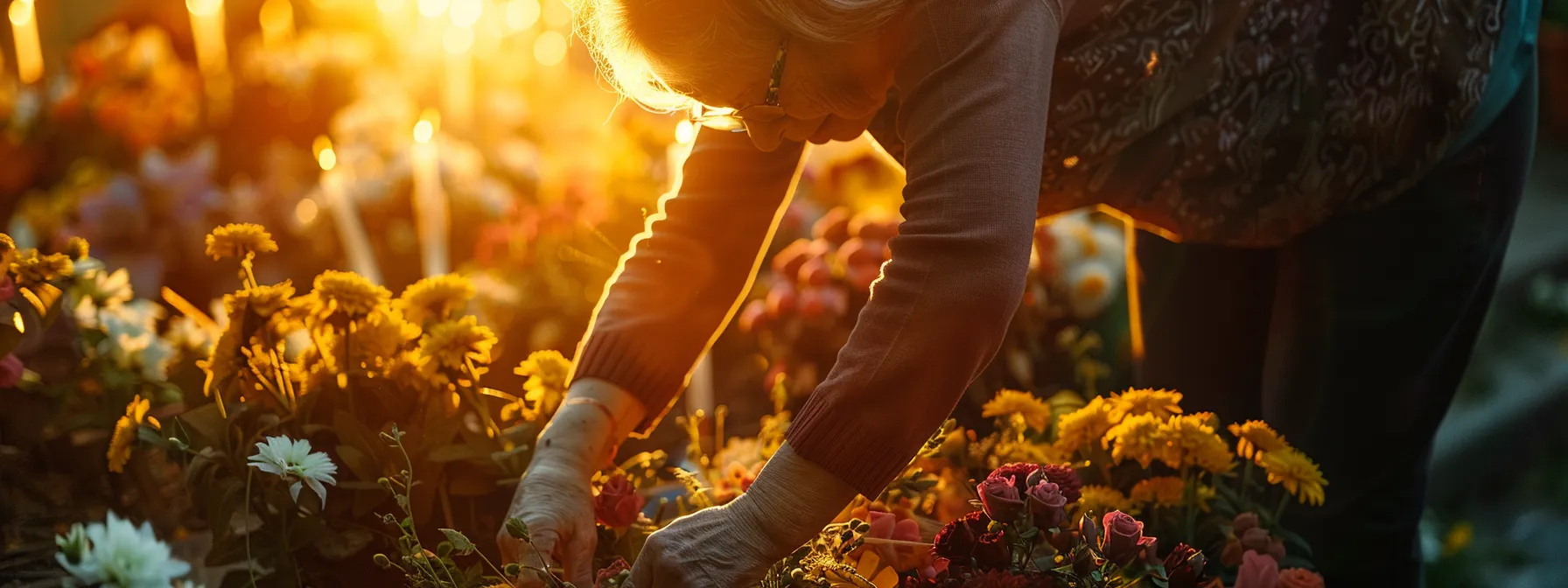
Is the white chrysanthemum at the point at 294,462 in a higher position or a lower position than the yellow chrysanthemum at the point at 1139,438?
lower

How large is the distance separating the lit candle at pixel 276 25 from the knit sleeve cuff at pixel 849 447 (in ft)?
9.94

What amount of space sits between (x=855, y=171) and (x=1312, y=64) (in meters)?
1.38

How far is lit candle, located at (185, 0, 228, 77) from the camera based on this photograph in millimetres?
3166

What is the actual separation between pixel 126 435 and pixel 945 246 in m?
0.82

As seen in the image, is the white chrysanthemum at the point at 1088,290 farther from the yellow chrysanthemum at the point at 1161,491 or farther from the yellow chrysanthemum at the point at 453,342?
the yellow chrysanthemum at the point at 453,342

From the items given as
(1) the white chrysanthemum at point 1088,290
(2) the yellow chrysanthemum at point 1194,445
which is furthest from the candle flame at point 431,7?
(2) the yellow chrysanthemum at point 1194,445

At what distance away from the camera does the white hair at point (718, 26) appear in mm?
903

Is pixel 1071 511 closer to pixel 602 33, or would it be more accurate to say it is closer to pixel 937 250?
pixel 937 250

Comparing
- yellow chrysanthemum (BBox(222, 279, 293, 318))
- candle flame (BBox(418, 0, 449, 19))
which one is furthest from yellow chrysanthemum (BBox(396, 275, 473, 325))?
candle flame (BBox(418, 0, 449, 19))

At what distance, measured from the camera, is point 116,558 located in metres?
0.81

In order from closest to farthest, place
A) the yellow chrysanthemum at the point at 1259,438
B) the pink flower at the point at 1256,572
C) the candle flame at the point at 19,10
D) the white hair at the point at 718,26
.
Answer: the white hair at the point at 718,26, the pink flower at the point at 1256,572, the yellow chrysanthemum at the point at 1259,438, the candle flame at the point at 19,10

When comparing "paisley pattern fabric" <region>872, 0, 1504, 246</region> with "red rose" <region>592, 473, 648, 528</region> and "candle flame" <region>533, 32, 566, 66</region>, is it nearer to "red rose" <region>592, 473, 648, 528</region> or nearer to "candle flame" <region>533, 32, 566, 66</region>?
"red rose" <region>592, 473, 648, 528</region>

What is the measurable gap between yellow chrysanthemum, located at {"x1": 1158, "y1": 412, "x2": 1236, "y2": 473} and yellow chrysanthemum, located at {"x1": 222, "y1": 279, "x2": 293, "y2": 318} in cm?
84

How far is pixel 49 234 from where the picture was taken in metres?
2.52
